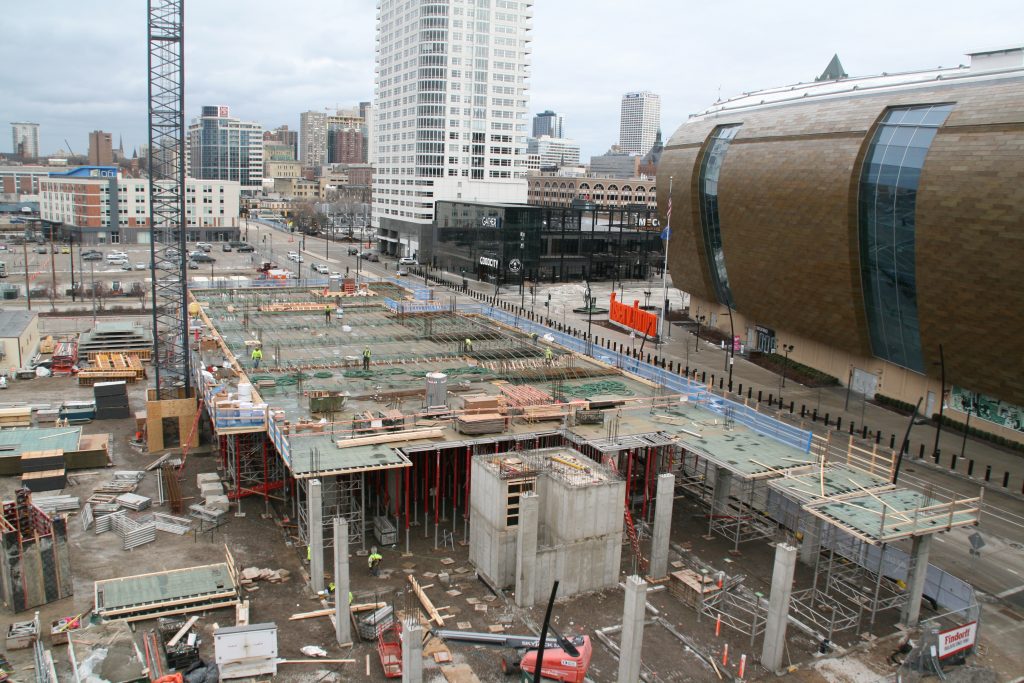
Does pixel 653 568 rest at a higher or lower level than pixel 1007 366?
lower

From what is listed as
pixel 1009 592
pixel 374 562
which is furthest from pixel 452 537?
pixel 1009 592

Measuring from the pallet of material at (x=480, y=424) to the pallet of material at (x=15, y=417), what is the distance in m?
25.7

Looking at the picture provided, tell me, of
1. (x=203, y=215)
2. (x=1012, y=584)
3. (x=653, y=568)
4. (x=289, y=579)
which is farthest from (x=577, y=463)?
(x=203, y=215)

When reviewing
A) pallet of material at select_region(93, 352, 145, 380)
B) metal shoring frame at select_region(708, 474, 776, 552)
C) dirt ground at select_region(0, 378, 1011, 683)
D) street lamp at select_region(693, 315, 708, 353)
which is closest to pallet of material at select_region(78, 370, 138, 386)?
pallet of material at select_region(93, 352, 145, 380)

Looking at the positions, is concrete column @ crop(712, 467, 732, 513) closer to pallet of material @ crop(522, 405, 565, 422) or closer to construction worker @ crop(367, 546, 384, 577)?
pallet of material @ crop(522, 405, 565, 422)

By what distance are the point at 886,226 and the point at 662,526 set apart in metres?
29.1

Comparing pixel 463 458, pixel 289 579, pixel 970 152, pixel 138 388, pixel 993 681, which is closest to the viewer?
pixel 993 681

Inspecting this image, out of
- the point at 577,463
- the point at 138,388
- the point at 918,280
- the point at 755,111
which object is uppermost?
the point at 755,111

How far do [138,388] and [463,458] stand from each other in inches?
1186

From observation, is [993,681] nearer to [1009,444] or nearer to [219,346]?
[1009,444]

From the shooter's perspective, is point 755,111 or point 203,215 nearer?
point 755,111

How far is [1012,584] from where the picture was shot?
27812mm

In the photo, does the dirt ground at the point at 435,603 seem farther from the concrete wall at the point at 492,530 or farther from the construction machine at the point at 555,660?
the concrete wall at the point at 492,530

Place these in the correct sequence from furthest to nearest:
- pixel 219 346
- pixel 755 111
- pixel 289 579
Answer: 1. pixel 755 111
2. pixel 219 346
3. pixel 289 579
